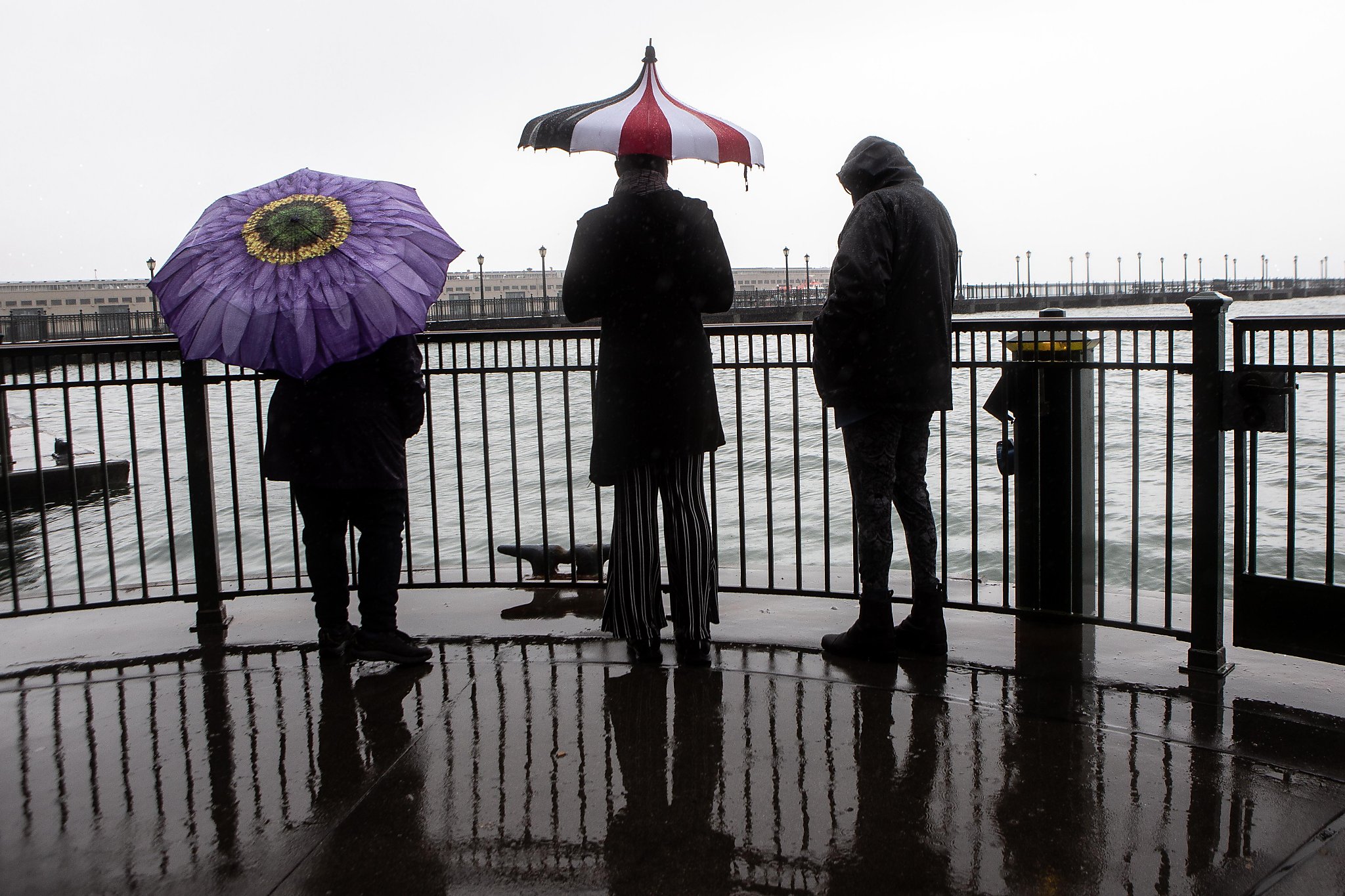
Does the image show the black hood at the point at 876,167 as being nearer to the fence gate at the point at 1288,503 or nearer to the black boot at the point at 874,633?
the fence gate at the point at 1288,503

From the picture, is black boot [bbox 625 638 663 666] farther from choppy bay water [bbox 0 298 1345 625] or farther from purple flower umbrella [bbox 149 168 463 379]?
purple flower umbrella [bbox 149 168 463 379]

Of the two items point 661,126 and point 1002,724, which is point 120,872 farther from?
point 661,126

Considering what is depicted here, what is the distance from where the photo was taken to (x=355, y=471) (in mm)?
3846

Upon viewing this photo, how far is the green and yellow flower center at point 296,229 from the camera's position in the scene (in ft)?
11.7

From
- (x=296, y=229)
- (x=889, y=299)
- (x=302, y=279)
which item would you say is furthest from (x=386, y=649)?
(x=889, y=299)

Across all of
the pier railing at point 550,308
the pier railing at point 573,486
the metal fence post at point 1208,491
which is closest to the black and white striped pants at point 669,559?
the pier railing at point 573,486

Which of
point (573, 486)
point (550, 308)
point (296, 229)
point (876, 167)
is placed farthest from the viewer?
point (550, 308)

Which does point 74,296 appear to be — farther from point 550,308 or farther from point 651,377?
point 651,377

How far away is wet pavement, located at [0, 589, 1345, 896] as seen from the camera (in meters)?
2.52

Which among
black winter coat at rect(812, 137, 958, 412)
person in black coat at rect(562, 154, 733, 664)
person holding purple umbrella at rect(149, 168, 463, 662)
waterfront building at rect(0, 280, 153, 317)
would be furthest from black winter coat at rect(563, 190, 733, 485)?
waterfront building at rect(0, 280, 153, 317)

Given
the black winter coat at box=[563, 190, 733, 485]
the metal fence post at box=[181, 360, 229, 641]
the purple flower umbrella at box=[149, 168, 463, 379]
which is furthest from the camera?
the metal fence post at box=[181, 360, 229, 641]

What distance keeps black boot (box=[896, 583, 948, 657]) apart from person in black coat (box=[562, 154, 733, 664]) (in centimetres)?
79

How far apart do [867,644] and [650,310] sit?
1.50m

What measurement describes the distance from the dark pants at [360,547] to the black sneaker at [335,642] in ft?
0.10
